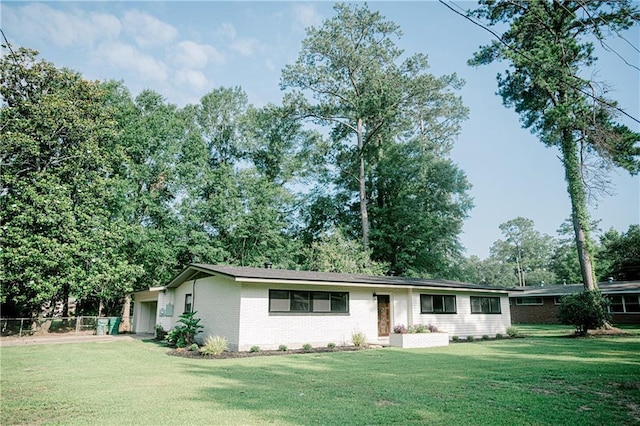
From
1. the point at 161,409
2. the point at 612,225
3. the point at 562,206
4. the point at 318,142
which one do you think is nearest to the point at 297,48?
the point at 318,142

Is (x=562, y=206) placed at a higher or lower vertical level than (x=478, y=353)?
higher

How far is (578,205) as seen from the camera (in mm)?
19859

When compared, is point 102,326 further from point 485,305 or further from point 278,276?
point 485,305

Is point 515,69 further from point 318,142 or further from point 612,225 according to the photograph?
point 612,225

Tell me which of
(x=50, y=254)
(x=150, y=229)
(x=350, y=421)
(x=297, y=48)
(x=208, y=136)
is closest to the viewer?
(x=350, y=421)

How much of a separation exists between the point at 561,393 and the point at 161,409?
20.4ft

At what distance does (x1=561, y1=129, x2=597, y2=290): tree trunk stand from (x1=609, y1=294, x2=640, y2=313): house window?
788 cm

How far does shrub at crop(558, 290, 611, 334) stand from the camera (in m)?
17.1

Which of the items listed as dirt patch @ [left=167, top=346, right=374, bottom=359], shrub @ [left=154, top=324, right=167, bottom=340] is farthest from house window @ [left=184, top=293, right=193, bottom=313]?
dirt patch @ [left=167, top=346, right=374, bottom=359]

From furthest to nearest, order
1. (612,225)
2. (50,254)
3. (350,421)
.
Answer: (612,225) < (50,254) < (350,421)

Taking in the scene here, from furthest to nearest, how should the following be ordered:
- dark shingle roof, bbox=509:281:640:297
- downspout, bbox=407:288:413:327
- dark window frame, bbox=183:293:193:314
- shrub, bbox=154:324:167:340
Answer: dark shingle roof, bbox=509:281:640:297, shrub, bbox=154:324:167:340, dark window frame, bbox=183:293:193:314, downspout, bbox=407:288:413:327

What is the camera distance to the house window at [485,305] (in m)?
18.6

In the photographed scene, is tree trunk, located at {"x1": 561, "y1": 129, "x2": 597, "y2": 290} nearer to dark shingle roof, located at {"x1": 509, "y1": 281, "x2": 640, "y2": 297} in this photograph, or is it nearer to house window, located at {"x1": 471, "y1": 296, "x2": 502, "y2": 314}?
dark shingle roof, located at {"x1": 509, "y1": 281, "x2": 640, "y2": 297}

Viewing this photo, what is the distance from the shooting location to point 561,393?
601 centimetres
